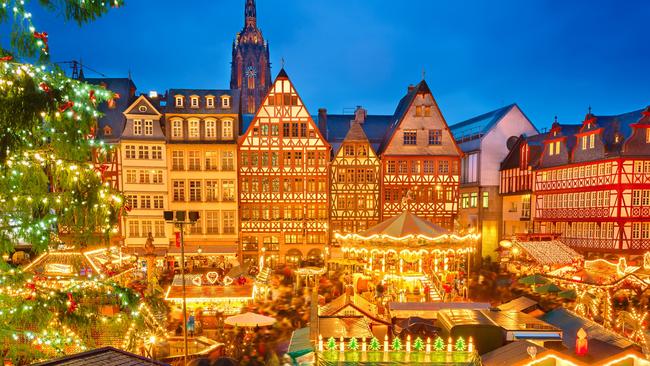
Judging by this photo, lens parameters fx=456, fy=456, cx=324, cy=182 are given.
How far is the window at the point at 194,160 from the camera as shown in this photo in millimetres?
30969

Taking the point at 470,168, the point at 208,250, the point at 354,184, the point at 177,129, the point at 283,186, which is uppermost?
the point at 177,129

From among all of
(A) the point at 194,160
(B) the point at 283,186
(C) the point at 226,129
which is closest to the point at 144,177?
(A) the point at 194,160

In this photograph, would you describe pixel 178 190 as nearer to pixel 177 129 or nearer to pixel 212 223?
pixel 212 223

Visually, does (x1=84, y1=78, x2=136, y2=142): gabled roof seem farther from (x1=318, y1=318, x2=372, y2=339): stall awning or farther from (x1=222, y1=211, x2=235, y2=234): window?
(x1=318, y1=318, x2=372, y2=339): stall awning

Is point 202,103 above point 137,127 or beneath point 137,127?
above

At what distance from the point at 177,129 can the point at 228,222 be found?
7.19 m

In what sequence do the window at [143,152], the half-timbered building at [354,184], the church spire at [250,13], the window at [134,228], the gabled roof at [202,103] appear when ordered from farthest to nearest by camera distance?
1. the church spire at [250,13]
2. the half-timbered building at [354,184]
3. the gabled roof at [202,103]
4. the window at [134,228]
5. the window at [143,152]

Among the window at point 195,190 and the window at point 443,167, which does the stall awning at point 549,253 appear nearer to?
the window at point 443,167

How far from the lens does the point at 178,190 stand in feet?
102

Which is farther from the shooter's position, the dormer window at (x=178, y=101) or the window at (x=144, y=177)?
the dormer window at (x=178, y=101)

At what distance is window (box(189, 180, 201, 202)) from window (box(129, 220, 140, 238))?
13.0 feet

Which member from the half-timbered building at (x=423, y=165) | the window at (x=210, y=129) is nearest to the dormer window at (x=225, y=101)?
the window at (x=210, y=129)

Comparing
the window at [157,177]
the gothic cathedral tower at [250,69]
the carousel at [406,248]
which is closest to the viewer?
the carousel at [406,248]

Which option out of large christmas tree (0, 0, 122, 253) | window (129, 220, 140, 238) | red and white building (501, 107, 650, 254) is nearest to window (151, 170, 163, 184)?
window (129, 220, 140, 238)
